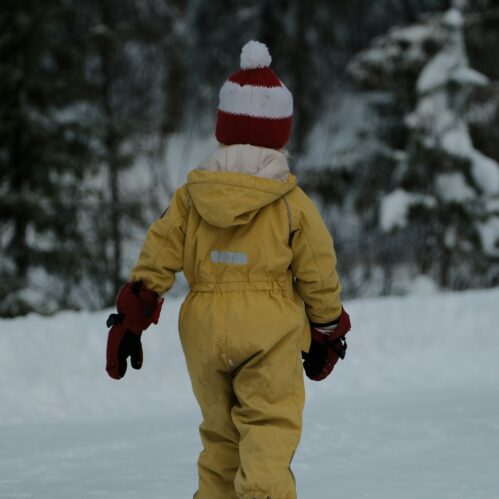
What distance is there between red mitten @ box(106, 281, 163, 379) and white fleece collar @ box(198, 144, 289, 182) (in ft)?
1.41

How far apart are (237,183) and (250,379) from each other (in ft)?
1.92

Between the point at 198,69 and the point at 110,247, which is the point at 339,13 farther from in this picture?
the point at 110,247

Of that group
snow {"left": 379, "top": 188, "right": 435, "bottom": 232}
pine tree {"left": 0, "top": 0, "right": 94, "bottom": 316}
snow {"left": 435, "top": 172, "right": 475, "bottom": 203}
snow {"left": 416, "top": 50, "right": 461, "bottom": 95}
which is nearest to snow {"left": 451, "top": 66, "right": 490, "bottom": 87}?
snow {"left": 416, "top": 50, "right": 461, "bottom": 95}

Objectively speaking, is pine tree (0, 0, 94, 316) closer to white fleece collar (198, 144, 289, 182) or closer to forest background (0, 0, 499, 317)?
forest background (0, 0, 499, 317)

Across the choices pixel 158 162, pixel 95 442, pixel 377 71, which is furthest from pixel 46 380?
pixel 377 71

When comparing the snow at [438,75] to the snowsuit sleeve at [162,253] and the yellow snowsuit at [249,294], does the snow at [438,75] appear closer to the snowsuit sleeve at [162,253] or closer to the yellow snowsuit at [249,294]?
the yellow snowsuit at [249,294]

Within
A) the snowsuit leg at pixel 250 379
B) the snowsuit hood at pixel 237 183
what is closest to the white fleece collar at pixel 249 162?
the snowsuit hood at pixel 237 183

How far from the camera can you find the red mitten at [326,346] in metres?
2.99

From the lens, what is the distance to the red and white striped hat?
295 centimetres

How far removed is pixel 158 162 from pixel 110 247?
7.84 feet

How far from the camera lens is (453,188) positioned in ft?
44.9

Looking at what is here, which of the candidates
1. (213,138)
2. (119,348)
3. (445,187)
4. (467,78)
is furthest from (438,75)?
(119,348)

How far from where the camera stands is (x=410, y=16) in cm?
1941

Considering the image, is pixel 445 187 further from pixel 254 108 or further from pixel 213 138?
pixel 254 108
